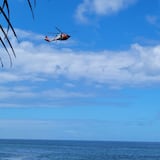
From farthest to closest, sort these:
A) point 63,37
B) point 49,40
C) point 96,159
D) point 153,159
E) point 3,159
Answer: point 153,159
point 96,159
point 3,159
point 49,40
point 63,37

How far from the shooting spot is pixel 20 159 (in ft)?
269

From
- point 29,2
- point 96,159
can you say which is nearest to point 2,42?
point 29,2

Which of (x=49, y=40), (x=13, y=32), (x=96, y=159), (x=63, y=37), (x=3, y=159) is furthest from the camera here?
(x=96, y=159)

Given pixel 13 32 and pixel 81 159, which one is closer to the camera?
pixel 13 32

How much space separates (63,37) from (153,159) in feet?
306

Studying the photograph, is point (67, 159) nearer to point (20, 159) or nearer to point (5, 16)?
point (20, 159)

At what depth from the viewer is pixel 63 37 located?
3123 mm

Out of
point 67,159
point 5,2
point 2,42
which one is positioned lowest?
point 2,42

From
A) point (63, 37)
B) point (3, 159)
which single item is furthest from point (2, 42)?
point (3, 159)

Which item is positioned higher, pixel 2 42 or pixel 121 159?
pixel 121 159

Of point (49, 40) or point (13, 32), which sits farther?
point (49, 40)

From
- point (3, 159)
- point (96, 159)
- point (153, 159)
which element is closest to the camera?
point (3, 159)

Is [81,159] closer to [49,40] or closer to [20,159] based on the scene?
[20,159]

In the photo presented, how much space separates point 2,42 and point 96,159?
87.1m
